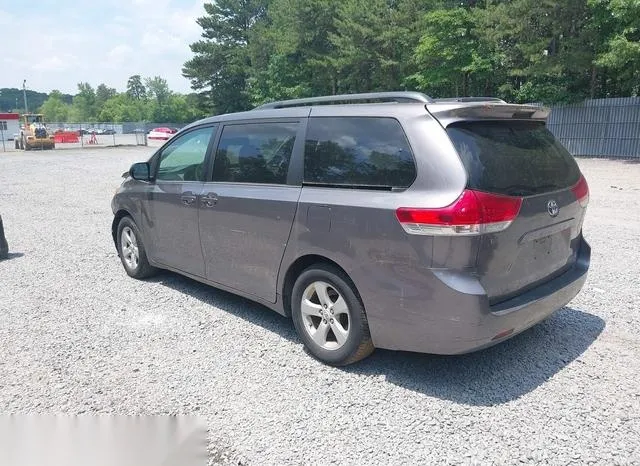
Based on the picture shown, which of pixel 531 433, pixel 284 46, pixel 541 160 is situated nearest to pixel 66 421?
pixel 531 433

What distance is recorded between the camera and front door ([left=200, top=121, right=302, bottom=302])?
384 cm

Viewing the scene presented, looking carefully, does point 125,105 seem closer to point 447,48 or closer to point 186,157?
point 447,48

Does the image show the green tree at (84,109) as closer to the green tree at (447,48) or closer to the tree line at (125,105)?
the tree line at (125,105)

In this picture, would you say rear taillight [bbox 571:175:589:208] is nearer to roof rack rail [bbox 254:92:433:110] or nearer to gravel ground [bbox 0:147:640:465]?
gravel ground [bbox 0:147:640:465]

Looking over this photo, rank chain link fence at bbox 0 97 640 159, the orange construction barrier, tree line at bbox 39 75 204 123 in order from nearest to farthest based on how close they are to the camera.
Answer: chain link fence at bbox 0 97 640 159 < the orange construction barrier < tree line at bbox 39 75 204 123

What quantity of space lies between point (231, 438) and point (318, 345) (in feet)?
3.35

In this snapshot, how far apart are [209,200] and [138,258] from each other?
5.42ft

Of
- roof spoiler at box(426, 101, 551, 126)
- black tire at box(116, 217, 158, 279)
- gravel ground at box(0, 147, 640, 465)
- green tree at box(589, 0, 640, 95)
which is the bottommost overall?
gravel ground at box(0, 147, 640, 465)

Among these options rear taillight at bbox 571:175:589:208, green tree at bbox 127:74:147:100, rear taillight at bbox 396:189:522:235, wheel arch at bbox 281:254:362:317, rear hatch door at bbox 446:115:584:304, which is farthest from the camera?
green tree at bbox 127:74:147:100

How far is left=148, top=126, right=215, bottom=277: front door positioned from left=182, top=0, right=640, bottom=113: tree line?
18618 millimetres

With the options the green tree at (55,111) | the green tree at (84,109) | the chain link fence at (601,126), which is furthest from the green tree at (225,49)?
the green tree at (55,111)

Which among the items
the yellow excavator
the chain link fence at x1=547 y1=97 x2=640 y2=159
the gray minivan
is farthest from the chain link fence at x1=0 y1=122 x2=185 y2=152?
the gray minivan

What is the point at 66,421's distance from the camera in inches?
119

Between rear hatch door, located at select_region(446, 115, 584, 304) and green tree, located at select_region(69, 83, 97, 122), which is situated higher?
green tree, located at select_region(69, 83, 97, 122)
